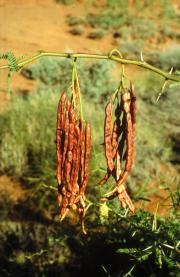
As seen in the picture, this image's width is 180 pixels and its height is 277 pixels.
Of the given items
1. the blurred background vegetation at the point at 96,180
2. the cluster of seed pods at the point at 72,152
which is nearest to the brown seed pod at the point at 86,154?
the cluster of seed pods at the point at 72,152

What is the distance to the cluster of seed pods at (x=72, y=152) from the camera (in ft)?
5.55

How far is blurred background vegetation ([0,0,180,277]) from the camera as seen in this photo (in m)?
2.85

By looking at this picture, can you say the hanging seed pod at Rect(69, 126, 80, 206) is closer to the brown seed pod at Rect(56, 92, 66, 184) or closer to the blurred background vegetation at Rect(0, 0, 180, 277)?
the brown seed pod at Rect(56, 92, 66, 184)

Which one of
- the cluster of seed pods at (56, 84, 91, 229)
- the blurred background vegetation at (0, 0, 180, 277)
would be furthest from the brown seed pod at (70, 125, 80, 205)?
the blurred background vegetation at (0, 0, 180, 277)

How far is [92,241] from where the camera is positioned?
398 cm

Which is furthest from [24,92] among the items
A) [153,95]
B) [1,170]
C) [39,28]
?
[39,28]

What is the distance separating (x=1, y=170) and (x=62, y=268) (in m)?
2.15

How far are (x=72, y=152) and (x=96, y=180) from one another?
3.49 m

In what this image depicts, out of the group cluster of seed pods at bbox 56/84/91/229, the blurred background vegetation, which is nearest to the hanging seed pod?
cluster of seed pods at bbox 56/84/91/229

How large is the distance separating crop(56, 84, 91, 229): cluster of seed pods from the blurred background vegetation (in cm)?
31

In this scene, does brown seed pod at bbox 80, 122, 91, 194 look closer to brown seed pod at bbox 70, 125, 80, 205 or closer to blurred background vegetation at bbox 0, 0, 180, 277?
brown seed pod at bbox 70, 125, 80, 205

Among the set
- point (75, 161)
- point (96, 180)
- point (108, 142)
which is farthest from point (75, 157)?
point (96, 180)

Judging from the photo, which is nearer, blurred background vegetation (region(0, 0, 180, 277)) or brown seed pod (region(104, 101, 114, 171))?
brown seed pod (region(104, 101, 114, 171))

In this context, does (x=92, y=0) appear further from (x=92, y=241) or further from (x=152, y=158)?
(x=92, y=241)
